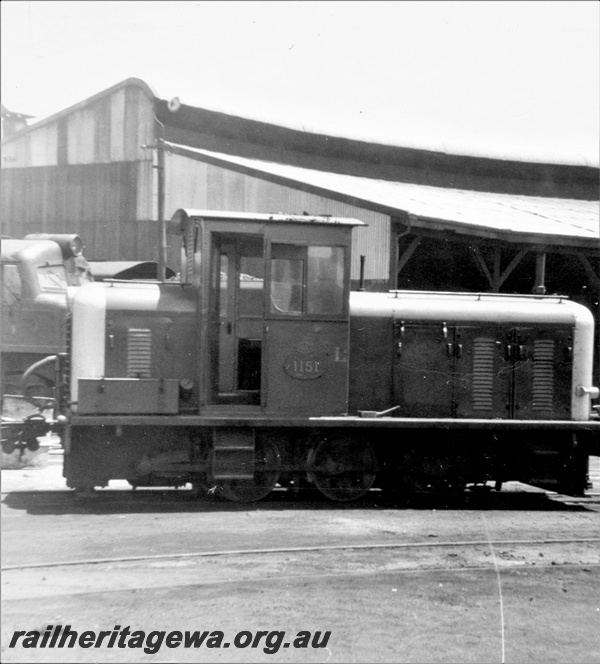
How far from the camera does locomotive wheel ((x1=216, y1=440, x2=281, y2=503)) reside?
9297 millimetres

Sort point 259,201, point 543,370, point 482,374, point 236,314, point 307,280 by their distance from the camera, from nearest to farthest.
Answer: point 307,280, point 236,314, point 482,374, point 543,370, point 259,201

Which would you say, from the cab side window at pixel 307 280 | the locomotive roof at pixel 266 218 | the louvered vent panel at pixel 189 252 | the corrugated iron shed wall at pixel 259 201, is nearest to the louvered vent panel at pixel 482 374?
the cab side window at pixel 307 280

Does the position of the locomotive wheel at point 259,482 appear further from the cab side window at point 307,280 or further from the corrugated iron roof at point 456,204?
the corrugated iron roof at point 456,204

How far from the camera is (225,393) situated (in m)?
9.37

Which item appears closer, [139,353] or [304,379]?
[139,353]

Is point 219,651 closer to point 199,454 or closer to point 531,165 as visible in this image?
point 199,454

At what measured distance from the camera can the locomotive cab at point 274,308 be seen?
9117mm

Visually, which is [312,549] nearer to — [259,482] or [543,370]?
[259,482]

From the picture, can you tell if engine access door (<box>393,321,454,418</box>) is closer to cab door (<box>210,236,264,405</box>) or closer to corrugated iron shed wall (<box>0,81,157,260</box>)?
cab door (<box>210,236,264,405</box>)

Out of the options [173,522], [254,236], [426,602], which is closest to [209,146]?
[254,236]

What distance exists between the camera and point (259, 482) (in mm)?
9430

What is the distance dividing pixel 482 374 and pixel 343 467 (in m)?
2.05

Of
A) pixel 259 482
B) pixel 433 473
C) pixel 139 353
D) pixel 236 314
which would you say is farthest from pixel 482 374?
pixel 139 353

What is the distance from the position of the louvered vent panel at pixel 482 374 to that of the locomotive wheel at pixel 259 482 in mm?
2567
